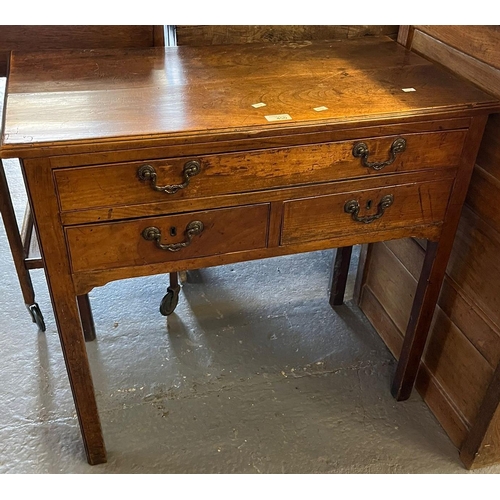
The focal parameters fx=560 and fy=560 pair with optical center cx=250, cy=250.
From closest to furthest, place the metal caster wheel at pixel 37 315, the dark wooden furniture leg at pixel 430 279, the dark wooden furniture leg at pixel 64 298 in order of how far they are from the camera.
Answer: the dark wooden furniture leg at pixel 64 298
the dark wooden furniture leg at pixel 430 279
the metal caster wheel at pixel 37 315

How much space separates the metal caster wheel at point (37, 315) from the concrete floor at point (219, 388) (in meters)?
0.03

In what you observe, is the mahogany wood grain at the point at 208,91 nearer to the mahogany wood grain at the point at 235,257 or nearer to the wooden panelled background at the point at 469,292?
the wooden panelled background at the point at 469,292

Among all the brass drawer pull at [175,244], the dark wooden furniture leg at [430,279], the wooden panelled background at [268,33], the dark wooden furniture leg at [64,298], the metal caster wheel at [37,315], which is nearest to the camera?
the dark wooden furniture leg at [64,298]

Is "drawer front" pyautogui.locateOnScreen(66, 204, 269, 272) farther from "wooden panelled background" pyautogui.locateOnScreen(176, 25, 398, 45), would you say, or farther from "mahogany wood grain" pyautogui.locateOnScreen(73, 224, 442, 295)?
"wooden panelled background" pyautogui.locateOnScreen(176, 25, 398, 45)

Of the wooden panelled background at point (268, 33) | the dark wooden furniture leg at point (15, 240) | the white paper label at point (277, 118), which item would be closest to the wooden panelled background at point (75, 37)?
the wooden panelled background at point (268, 33)

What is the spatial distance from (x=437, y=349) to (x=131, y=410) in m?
0.87

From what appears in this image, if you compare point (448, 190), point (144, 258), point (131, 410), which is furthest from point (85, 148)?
point (131, 410)

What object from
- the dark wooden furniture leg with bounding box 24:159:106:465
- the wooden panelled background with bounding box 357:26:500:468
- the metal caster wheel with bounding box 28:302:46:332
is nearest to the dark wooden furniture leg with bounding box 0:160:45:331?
the metal caster wheel with bounding box 28:302:46:332

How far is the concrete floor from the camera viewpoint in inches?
57.1

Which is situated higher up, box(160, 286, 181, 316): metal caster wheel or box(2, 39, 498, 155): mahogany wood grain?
box(2, 39, 498, 155): mahogany wood grain

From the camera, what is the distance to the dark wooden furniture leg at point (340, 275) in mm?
1830

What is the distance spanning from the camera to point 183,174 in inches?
40.2

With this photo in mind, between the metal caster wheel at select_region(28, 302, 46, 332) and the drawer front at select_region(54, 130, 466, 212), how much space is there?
863 mm

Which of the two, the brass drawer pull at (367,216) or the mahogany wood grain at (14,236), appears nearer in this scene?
the brass drawer pull at (367,216)
